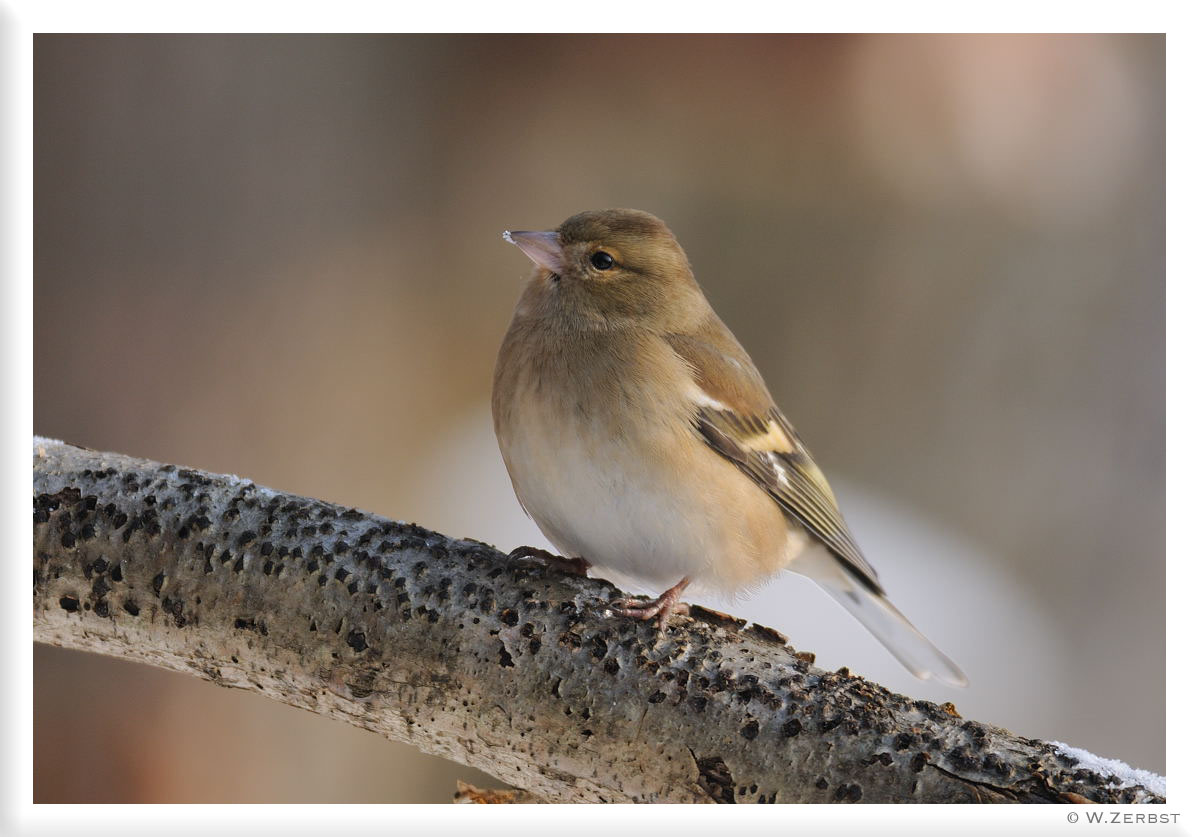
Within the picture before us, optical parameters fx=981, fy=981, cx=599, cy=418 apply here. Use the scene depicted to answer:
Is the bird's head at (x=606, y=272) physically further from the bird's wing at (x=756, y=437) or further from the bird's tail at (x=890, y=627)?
the bird's tail at (x=890, y=627)

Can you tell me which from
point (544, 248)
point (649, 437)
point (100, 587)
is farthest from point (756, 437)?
point (100, 587)

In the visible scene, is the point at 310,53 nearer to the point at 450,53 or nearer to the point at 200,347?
the point at 450,53

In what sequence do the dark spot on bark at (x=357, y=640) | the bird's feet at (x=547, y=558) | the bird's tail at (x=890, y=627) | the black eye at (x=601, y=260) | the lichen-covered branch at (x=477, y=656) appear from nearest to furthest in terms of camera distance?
1. the lichen-covered branch at (x=477, y=656)
2. the dark spot on bark at (x=357, y=640)
3. the bird's feet at (x=547, y=558)
4. the black eye at (x=601, y=260)
5. the bird's tail at (x=890, y=627)

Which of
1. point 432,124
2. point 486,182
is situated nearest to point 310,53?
point 432,124

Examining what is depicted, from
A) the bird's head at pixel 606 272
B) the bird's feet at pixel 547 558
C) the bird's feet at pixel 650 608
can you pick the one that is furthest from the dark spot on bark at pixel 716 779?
the bird's head at pixel 606 272

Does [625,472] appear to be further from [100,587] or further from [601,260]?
[100,587]

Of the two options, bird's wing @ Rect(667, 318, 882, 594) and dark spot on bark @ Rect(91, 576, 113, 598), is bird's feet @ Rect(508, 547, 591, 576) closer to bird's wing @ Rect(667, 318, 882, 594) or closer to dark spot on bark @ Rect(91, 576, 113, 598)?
bird's wing @ Rect(667, 318, 882, 594)
